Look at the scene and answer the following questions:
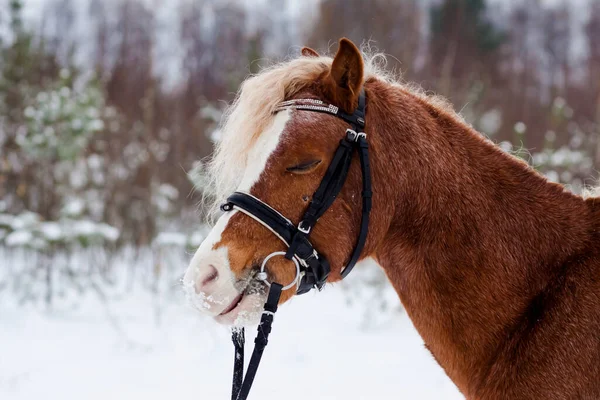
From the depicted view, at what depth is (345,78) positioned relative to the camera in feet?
6.70

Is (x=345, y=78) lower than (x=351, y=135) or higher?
higher

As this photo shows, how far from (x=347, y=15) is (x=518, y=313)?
576 inches

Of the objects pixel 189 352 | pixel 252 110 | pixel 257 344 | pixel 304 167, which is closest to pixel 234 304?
pixel 257 344

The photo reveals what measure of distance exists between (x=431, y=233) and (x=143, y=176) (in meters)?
8.57

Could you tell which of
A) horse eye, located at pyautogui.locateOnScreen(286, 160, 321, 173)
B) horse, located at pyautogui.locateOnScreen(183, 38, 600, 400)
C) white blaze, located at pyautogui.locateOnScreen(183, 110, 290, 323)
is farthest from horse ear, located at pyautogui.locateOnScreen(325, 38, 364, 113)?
white blaze, located at pyautogui.locateOnScreen(183, 110, 290, 323)

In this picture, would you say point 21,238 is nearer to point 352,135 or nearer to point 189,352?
point 189,352

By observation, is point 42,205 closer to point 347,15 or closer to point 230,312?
point 230,312

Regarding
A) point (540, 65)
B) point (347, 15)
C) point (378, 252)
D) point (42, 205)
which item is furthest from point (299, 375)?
point (540, 65)

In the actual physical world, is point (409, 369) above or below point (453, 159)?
below

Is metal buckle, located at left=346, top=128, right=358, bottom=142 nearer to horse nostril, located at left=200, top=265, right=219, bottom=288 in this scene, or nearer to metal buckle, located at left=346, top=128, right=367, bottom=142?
metal buckle, located at left=346, top=128, right=367, bottom=142

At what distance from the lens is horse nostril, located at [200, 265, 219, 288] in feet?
5.99

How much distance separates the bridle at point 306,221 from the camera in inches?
74.9

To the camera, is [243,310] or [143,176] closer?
[243,310]

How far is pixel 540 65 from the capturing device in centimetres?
2353
